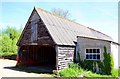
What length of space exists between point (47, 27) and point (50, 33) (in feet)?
2.76

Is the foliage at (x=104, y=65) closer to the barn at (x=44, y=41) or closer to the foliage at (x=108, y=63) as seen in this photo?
the foliage at (x=108, y=63)

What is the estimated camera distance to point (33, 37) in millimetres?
20297

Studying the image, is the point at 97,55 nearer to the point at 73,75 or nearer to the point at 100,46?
the point at 100,46

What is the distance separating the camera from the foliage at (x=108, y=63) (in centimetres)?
1825

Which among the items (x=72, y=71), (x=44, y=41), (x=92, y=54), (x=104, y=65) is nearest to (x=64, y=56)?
(x=72, y=71)

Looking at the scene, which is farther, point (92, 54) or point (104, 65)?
point (92, 54)

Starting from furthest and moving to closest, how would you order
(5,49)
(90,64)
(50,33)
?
(5,49) < (90,64) < (50,33)

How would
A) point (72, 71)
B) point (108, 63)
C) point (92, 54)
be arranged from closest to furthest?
1. point (72, 71)
2. point (108, 63)
3. point (92, 54)

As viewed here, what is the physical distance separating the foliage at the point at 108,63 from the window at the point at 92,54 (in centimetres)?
86

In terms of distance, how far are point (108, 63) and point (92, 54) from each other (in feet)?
6.38

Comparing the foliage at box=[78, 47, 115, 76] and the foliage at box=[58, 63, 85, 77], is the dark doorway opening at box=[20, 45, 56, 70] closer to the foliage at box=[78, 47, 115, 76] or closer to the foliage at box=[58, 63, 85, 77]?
the foliage at box=[58, 63, 85, 77]

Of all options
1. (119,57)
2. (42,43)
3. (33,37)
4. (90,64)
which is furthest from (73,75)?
(119,57)

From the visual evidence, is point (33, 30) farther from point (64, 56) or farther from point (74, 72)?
point (74, 72)

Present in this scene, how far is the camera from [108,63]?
18359 millimetres
